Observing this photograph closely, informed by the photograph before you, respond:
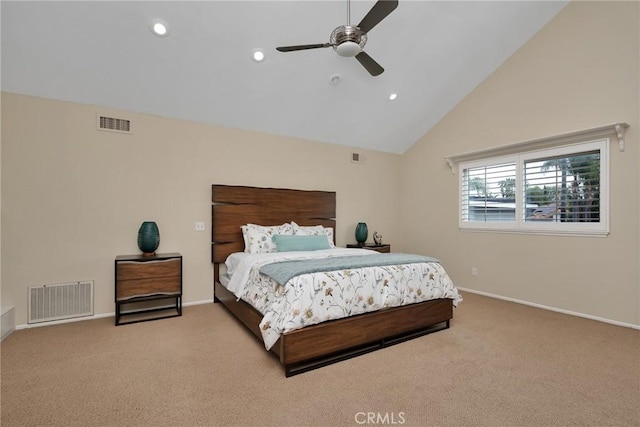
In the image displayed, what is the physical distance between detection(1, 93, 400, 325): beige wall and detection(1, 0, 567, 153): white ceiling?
0.80 feet

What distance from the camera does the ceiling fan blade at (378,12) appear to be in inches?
87.5

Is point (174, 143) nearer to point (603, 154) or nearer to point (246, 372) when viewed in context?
point (246, 372)

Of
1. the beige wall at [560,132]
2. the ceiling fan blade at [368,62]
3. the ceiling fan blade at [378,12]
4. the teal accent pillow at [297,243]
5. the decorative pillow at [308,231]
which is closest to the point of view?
the ceiling fan blade at [378,12]

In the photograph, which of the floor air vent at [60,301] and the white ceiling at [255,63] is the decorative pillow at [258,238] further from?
the floor air vent at [60,301]

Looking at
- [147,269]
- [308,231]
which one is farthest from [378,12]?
[147,269]

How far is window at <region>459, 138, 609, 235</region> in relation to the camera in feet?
11.5

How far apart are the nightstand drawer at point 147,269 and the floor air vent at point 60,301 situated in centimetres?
57

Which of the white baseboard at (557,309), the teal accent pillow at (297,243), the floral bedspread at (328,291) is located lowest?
the white baseboard at (557,309)

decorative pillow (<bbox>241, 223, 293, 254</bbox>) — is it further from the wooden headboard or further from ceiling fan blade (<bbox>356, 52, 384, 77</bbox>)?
ceiling fan blade (<bbox>356, 52, 384, 77</bbox>)

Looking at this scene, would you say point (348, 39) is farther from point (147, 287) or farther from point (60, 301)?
point (60, 301)

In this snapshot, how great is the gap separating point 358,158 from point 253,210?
85.1 inches

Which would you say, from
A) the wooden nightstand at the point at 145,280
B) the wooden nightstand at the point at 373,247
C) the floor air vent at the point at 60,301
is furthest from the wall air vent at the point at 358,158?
the floor air vent at the point at 60,301

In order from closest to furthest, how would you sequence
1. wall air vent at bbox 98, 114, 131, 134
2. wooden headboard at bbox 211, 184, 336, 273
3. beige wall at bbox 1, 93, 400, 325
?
beige wall at bbox 1, 93, 400, 325, wall air vent at bbox 98, 114, 131, 134, wooden headboard at bbox 211, 184, 336, 273

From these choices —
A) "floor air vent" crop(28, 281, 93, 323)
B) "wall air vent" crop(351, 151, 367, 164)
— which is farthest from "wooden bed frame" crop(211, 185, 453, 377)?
"floor air vent" crop(28, 281, 93, 323)
